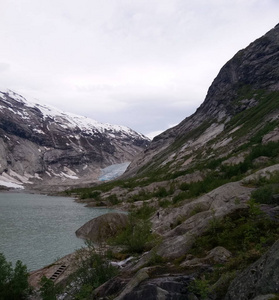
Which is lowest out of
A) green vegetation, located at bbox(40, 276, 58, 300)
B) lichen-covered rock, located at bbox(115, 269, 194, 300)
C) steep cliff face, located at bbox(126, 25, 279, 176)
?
green vegetation, located at bbox(40, 276, 58, 300)

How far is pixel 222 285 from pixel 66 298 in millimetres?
9730

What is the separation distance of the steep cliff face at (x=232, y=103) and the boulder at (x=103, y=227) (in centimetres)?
5646

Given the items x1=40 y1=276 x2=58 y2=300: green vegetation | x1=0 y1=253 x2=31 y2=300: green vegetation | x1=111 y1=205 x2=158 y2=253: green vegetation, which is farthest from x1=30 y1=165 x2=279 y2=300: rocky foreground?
x1=0 y1=253 x2=31 y2=300: green vegetation

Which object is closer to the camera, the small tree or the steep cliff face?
the small tree

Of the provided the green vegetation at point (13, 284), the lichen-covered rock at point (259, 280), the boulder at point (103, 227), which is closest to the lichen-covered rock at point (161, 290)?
the lichen-covered rock at point (259, 280)

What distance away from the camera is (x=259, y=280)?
24.0 ft

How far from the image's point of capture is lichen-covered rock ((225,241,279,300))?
22.7 ft

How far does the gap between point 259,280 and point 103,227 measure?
103ft

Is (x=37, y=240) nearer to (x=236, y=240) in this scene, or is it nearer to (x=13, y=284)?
(x=13, y=284)

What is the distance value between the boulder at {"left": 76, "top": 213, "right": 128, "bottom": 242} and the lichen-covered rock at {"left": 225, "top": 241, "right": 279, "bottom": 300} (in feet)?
95.3

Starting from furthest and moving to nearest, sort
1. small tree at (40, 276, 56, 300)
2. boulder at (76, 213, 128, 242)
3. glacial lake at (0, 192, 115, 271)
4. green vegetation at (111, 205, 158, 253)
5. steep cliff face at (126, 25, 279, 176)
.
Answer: steep cliff face at (126, 25, 279, 176)
boulder at (76, 213, 128, 242)
glacial lake at (0, 192, 115, 271)
green vegetation at (111, 205, 158, 253)
small tree at (40, 276, 56, 300)

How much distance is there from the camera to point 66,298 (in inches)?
599

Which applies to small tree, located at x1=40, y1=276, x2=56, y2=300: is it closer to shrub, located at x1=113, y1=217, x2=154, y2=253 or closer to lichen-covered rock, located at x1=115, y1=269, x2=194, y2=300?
shrub, located at x1=113, y1=217, x2=154, y2=253

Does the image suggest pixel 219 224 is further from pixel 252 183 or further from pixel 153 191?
pixel 153 191
